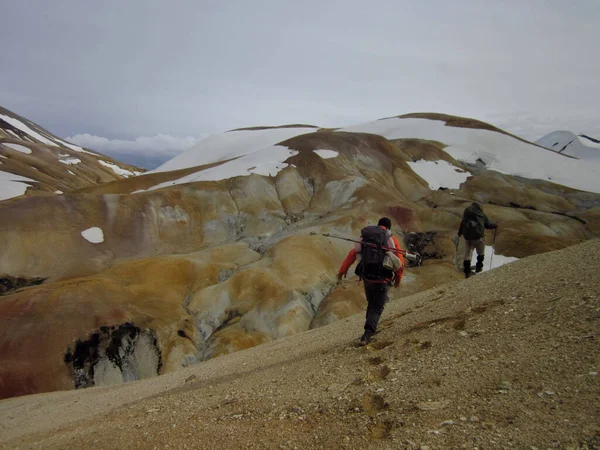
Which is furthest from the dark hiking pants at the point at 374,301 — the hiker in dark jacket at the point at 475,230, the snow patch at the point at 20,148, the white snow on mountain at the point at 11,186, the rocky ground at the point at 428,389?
the snow patch at the point at 20,148

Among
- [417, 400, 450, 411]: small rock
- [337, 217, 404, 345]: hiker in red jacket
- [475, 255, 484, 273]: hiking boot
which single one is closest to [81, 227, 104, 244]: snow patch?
[475, 255, 484, 273]: hiking boot

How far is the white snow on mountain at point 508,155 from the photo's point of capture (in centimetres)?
9534

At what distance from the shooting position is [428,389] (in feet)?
21.0

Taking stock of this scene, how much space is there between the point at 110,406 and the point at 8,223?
1850 inches

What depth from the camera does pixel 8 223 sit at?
48094mm

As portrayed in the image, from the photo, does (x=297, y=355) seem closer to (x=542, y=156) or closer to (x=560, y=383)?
(x=560, y=383)

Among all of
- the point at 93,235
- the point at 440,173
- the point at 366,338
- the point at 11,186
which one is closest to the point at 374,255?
the point at 366,338

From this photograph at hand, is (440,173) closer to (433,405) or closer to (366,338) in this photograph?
(366,338)

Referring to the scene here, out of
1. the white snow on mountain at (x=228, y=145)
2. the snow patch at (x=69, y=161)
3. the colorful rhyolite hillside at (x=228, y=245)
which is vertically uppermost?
the snow patch at (x=69, y=161)

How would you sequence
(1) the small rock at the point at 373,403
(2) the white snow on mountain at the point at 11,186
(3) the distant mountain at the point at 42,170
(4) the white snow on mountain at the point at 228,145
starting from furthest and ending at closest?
(4) the white snow on mountain at the point at 228,145, (3) the distant mountain at the point at 42,170, (2) the white snow on mountain at the point at 11,186, (1) the small rock at the point at 373,403

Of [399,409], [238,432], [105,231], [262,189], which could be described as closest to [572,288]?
[399,409]

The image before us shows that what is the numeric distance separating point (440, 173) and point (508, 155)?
2918cm

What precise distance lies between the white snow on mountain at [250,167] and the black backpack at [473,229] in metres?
57.0

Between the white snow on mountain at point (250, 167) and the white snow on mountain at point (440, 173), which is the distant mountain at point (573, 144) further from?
the white snow on mountain at point (250, 167)
